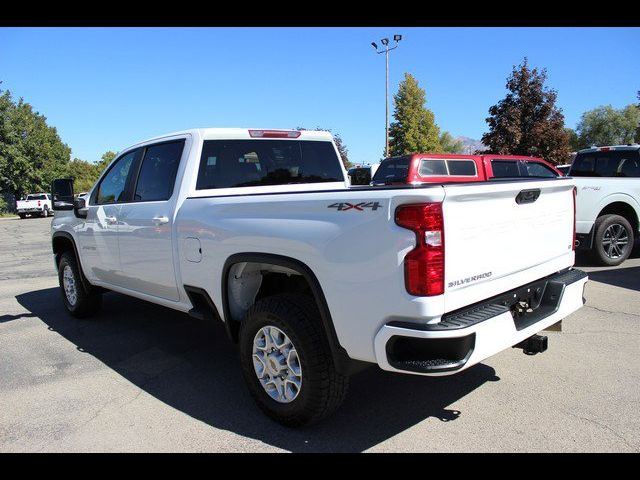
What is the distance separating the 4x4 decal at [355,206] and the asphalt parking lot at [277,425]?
55.4 inches

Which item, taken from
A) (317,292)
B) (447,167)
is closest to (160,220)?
(317,292)

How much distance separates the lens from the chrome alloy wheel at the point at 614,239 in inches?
318

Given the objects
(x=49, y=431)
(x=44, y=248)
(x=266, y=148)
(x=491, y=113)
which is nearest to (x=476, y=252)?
(x=266, y=148)

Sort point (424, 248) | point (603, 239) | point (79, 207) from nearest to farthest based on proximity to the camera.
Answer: point (424, 248) → point (79, 207) → point (603, 239)

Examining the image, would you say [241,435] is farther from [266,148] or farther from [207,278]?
[266,148]

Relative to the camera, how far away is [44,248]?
1430cm

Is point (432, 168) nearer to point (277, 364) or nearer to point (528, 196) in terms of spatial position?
point (528, 196)

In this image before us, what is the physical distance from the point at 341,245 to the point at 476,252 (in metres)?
0.71

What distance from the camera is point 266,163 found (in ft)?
14.0

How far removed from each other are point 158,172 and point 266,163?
3.15ft

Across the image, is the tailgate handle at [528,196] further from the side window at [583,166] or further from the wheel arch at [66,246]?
the side window at [583,166]

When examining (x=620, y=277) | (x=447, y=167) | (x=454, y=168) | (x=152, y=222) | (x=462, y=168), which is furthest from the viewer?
(x=462, y=168)
